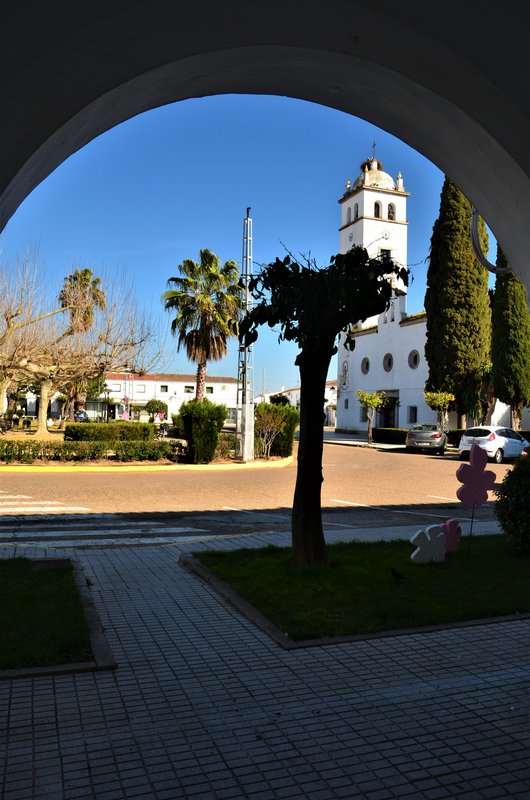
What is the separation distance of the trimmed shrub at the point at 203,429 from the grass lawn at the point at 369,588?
13.6 metres

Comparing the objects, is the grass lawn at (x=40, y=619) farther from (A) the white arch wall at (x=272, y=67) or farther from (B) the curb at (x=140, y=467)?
(B) the curb at (x=140, y=467)

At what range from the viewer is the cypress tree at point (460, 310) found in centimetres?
3475

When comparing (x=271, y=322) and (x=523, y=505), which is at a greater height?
(x=271, y=322)

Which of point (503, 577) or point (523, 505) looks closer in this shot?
point (503, 577)

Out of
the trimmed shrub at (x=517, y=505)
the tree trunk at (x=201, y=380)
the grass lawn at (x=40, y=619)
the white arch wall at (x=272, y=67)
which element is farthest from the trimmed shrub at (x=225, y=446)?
the white arch wall at (x=272, y=67)

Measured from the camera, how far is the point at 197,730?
3461mm

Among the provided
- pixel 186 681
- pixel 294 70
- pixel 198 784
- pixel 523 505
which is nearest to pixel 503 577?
pixel 523 505

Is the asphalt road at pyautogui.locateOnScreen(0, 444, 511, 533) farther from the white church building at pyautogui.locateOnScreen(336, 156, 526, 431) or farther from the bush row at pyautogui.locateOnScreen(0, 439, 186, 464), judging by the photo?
the white church building at pyautogui.locateOnScreen(336, 156, 526, 431)

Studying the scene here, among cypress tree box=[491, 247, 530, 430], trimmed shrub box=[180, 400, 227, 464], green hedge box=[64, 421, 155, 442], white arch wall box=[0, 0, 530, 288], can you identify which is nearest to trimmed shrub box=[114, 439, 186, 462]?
trimmed shrub box=[180, 400, 227, 464]

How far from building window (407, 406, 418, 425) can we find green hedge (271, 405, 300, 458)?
19.4 meters

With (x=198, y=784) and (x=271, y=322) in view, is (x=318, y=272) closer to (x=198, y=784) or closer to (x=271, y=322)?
(x=271, y=322)

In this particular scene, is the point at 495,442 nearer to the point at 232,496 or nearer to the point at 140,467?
the point at 140,467

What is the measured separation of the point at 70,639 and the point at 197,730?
1.57m

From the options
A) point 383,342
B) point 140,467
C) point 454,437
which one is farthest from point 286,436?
point 383,342
